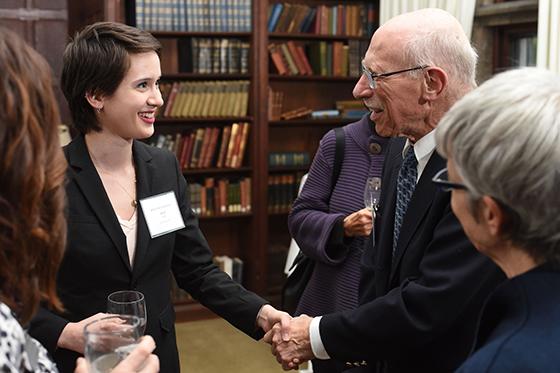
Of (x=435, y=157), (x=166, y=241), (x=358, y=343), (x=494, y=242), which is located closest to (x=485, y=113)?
(x=494, y=242)

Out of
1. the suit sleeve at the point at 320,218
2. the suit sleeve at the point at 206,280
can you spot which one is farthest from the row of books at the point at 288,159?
the suit sleeve at the point at 206,280

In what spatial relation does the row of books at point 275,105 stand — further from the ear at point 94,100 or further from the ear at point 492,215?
the ear at point 492,215

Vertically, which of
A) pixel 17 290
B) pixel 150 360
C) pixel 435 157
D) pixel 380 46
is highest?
pixel 380 46

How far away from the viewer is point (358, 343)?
182 centimetres

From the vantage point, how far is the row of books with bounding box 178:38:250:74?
207 inches

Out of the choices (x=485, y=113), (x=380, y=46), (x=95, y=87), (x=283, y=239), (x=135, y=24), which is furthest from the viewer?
(x=283, y=239)

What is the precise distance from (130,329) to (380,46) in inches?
42.7

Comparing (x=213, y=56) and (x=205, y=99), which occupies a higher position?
(x=213, y=56)

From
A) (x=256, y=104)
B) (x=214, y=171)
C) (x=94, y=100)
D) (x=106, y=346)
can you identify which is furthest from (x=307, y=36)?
(x=106, y=346)

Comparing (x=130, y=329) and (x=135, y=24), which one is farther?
(x=135, y=24)

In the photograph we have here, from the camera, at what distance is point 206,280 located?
92.0 inches

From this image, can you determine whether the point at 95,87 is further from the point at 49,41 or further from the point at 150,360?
the point at 49,41

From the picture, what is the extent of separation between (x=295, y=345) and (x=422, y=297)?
538mm

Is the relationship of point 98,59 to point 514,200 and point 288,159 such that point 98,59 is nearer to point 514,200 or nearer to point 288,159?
point 514,200
